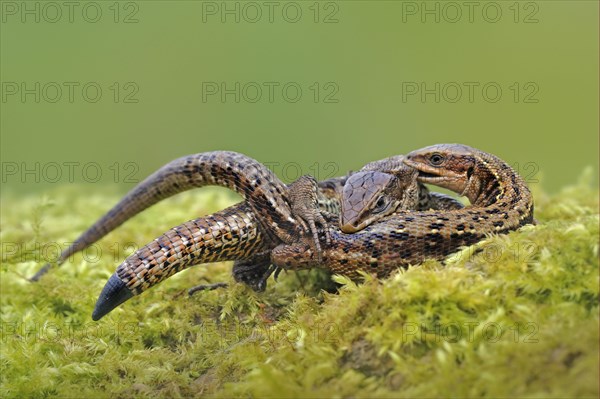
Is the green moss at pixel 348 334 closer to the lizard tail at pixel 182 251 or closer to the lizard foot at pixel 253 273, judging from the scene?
the lizard foot at pixel 253 273

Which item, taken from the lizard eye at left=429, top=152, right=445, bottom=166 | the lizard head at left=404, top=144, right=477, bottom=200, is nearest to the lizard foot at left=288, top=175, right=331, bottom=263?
the lizard head at left=404, top=144, right=477, bottom=200

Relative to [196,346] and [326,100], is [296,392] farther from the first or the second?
[326,100]

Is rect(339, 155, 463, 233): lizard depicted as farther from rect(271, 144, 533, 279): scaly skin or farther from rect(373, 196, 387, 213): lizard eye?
rect(271, 144, 533, 279): scaly skin

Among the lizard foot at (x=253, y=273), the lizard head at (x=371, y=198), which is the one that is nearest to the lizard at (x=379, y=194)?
the lizard head at (x=371, y=198)

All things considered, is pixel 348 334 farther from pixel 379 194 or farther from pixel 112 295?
pixel 112 295

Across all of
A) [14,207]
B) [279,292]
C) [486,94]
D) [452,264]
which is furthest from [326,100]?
[452,264]

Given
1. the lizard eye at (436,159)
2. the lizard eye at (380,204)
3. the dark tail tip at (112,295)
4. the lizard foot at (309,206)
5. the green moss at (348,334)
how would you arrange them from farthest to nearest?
1. the lizard eye at (436,159)
2. the lizard eye at (380,204)
3. the lizard foot at (309,206)
4. the dark tail tip at (112,295)
5. the green moss at (348,334)
